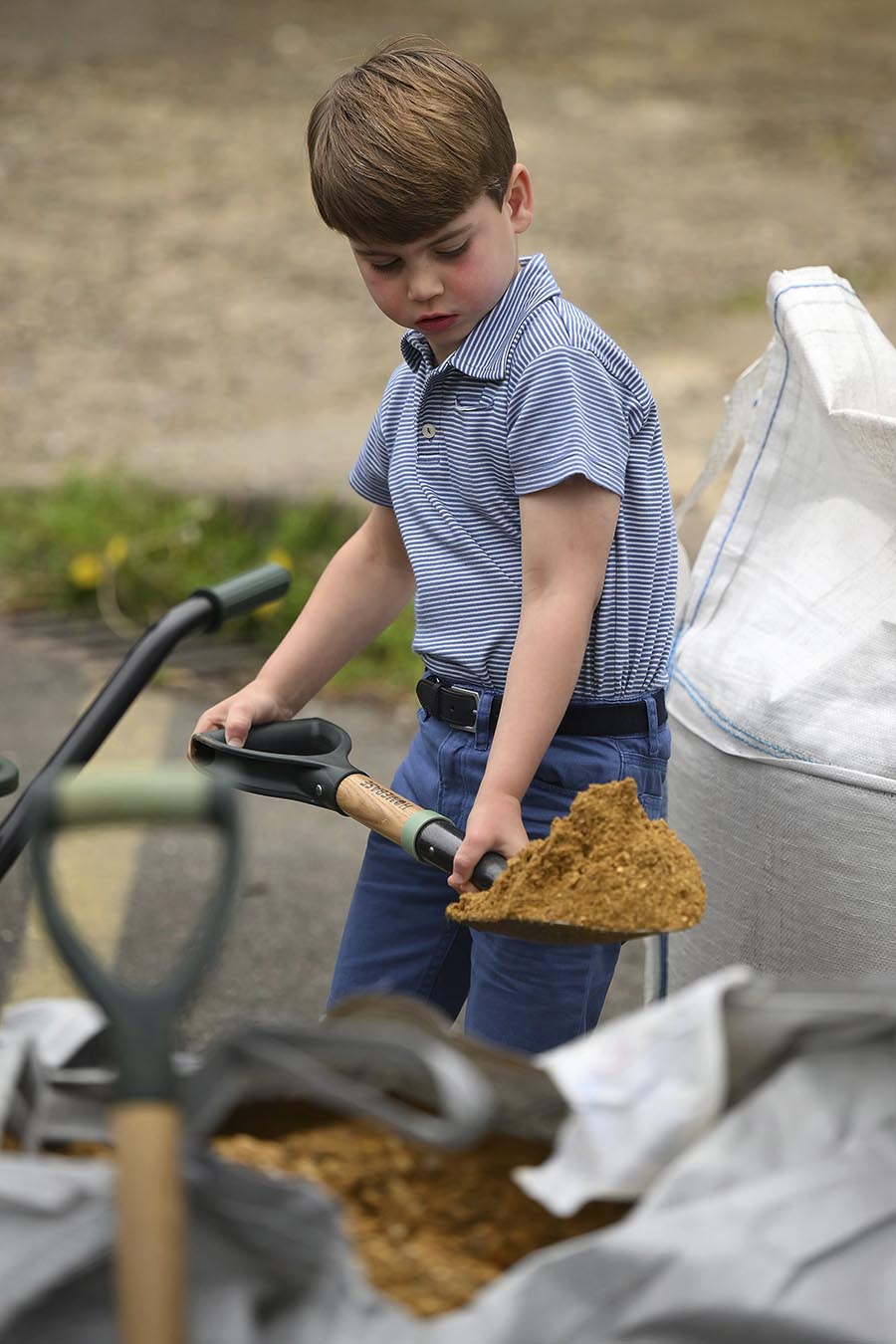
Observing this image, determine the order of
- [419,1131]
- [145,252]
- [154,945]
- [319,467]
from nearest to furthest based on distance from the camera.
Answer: [419,1131], [154,945], [319,467], [145,252]

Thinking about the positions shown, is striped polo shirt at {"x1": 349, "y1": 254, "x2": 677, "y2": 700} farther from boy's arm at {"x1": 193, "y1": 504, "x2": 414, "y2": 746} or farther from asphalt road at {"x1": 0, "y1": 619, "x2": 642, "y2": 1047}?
asphalt road at {"x1": 0, "y1": 619, "x2": 642, "y2": 1047}

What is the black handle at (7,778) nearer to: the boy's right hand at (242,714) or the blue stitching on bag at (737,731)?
the boy's right hand at (242,714)

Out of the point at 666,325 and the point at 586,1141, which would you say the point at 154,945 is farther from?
the point at 666,325

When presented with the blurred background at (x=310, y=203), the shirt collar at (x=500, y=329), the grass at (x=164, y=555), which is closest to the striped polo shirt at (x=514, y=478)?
the shirt collar at (x=500, y=329)

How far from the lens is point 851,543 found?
5.77 feet

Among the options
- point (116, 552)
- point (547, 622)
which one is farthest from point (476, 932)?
point (116, 552)

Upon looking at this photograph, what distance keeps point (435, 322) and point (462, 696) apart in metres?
0.39

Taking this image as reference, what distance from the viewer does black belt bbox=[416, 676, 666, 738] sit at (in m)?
1.63

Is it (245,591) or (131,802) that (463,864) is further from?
(131,802)

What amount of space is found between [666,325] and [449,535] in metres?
4.81

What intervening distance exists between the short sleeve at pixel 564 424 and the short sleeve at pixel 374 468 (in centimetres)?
26

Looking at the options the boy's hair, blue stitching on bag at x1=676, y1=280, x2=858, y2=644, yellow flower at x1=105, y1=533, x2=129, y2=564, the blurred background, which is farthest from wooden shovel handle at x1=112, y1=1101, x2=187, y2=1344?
the blurred background

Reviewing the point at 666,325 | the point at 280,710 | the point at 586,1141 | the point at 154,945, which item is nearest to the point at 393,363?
the point at 666,325

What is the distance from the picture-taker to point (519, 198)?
5.32 ft
